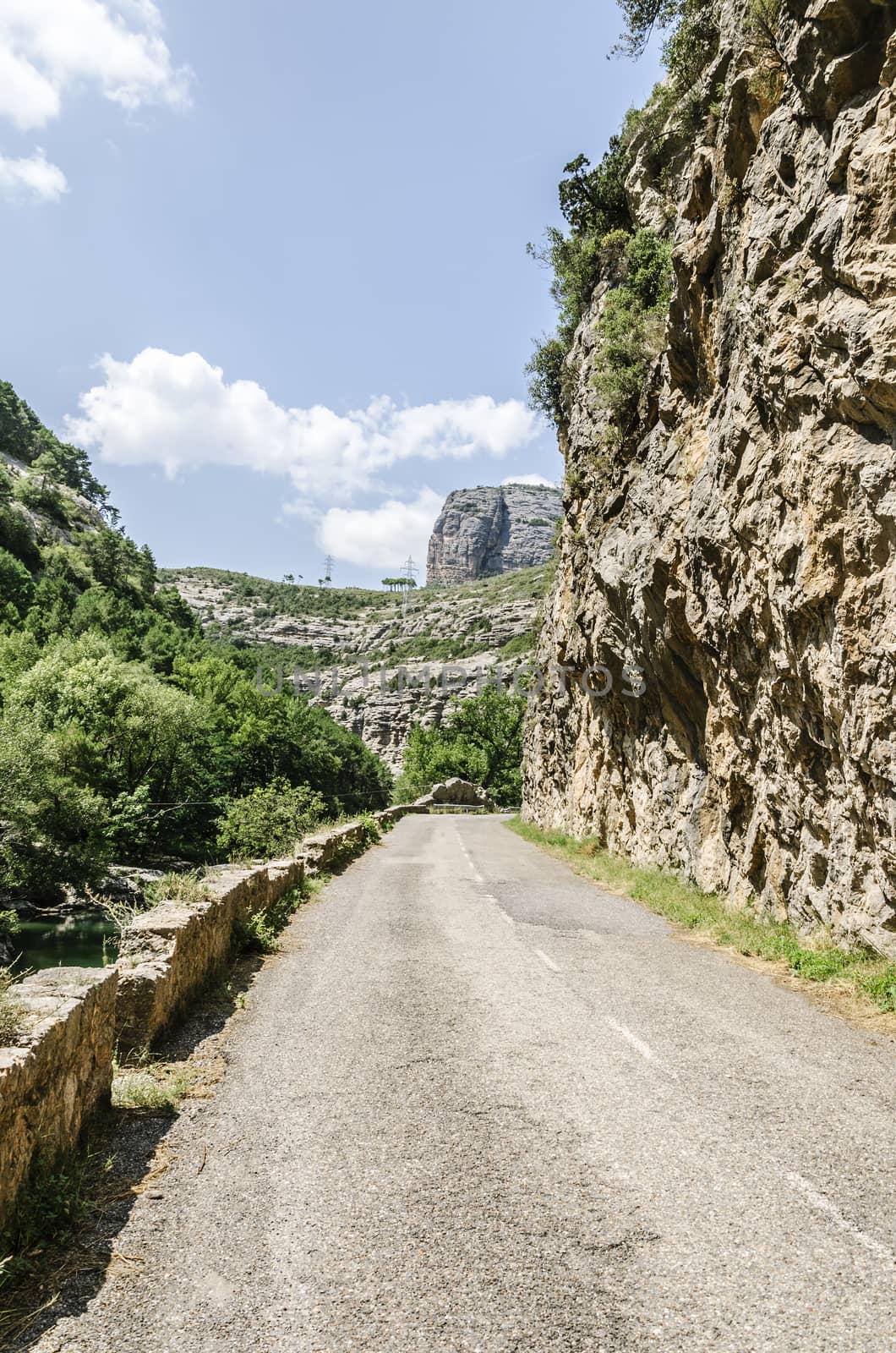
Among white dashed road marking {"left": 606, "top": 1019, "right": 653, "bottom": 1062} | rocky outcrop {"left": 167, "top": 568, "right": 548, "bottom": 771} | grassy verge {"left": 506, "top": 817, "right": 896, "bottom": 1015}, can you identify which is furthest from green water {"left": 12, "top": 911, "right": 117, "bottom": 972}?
rocky outcrop {"left": 167, "top": 568, "right": 548, "bottom": 771}

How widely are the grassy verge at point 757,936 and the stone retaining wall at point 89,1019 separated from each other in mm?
6778

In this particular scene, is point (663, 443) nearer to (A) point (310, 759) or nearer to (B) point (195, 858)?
(B) point (195, 858)

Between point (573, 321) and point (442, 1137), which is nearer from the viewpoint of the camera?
point (442, 1137)

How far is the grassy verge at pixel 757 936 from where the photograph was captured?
26.5 ft

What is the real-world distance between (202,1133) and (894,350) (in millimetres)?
9704

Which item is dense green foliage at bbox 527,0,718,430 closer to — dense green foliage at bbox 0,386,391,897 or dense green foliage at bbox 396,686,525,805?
dense green foliage at bbox 0,386,391,897

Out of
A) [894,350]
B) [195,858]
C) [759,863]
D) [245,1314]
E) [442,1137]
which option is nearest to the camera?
[245,1314]

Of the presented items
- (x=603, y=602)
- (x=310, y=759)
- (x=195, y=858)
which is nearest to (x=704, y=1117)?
(x=603, y=602)

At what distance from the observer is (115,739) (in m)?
34.7

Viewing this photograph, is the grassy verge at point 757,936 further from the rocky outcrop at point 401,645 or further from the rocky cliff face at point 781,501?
the rocky outcrop at point 401,645

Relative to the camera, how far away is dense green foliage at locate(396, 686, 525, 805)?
7550 centimetres

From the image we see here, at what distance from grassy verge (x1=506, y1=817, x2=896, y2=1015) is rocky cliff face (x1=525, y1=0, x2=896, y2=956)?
0.32 meters

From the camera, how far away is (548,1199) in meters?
4.09

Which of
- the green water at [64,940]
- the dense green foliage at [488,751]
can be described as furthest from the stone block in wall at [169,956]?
the dense green foliage at [488,751]
